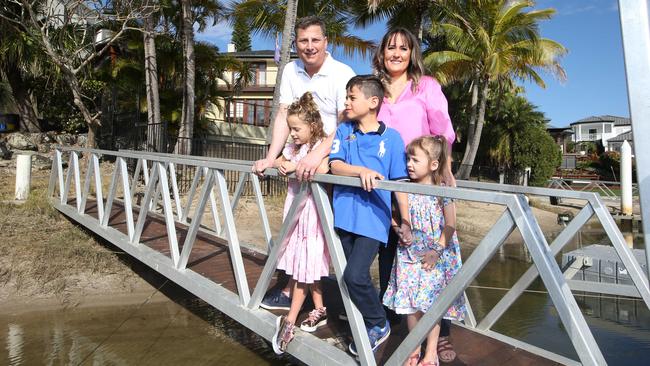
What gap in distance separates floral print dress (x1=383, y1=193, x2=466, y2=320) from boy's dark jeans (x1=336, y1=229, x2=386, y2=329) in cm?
11

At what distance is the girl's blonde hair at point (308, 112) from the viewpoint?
2731 mm

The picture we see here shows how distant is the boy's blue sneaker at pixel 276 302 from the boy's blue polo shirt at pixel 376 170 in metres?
1.04

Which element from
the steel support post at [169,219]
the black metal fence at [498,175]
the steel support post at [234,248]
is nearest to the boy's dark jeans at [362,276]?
the steel support post at [234,248]

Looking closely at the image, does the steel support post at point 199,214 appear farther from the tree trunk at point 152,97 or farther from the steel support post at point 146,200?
the tree trunk at point 152,97

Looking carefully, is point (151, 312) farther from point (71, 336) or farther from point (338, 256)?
point (338, 256)

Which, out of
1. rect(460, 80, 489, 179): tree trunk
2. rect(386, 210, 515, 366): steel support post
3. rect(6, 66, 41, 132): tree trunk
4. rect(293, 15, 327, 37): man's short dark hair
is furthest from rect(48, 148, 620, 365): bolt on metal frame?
rect(460, 80, 489, 179): tree trunk

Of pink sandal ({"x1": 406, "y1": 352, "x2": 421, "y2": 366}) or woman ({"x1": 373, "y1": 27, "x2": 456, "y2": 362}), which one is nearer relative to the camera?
pink sandal ({"x1": 406, "y1": 352, "x2": 421, "y2": 366})

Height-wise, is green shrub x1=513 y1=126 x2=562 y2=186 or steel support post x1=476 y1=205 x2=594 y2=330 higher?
green shrub x1=513 y1=126 x2=562 y2=186

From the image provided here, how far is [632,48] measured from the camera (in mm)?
1132

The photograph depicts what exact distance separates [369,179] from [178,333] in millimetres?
3186

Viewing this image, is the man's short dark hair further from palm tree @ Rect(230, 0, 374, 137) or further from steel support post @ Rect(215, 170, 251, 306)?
palm tree @ Rect(230, 0, 374, 137)

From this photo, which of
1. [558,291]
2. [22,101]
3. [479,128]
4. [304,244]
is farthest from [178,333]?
[479,128]

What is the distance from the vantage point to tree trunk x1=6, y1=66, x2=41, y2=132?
14.1 m

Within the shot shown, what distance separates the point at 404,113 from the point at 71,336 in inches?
145
